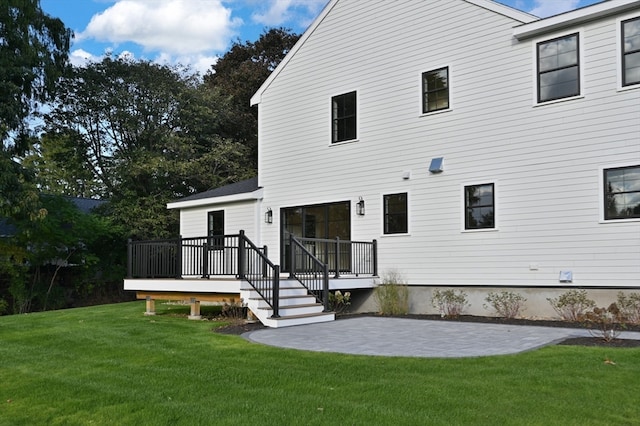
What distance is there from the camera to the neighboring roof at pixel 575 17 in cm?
982

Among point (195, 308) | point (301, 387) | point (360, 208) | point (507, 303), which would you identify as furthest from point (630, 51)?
point (195, 308)

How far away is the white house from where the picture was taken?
10016mm

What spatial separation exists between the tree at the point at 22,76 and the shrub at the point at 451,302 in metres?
11.1

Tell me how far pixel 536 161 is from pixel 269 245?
7435mm

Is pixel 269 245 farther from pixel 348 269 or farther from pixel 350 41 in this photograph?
pixel 350 41

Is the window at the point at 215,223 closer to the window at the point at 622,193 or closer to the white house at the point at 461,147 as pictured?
the white house at the point at 461,147

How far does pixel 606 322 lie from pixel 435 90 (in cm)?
615

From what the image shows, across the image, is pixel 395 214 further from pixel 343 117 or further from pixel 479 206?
pixel 343 117

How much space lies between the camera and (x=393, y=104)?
13.1 metres

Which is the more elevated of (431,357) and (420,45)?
(420,45)

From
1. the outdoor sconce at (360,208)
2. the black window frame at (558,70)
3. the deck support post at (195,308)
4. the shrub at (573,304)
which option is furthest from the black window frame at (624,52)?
the deck support post at (195,308)

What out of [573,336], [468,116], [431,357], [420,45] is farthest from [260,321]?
[420,45]

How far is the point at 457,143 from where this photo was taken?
11961 mm

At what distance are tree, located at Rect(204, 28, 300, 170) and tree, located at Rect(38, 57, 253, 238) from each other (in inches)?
72.5
